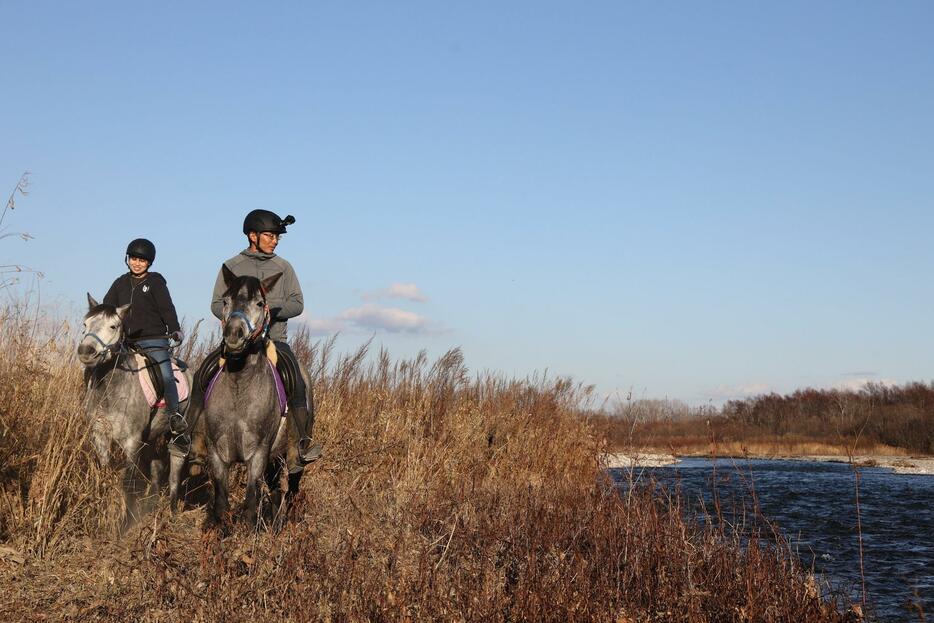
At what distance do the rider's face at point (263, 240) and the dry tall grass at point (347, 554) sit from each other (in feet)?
8.06

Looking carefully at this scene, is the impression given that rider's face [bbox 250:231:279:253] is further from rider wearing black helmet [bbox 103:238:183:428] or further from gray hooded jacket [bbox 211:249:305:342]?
rider wearing black helmet [bbox 103:238:183:428]

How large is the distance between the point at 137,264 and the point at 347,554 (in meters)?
5.19

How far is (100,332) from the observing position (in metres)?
7.95

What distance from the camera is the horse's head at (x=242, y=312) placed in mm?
6578

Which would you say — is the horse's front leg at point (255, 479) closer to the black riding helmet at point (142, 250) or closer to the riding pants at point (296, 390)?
the riding pants at point (296, 390)

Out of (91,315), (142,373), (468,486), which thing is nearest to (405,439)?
(468,486)

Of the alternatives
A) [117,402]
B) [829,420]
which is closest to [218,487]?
[117,402]

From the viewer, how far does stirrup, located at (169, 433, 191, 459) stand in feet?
24.3

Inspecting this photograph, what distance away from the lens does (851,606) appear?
5.87 m

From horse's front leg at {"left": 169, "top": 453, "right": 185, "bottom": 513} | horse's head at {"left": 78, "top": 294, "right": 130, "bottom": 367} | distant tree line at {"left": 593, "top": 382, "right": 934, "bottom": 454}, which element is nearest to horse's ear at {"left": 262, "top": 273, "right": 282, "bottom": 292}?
horse's front leg at {"left": 169, "top": 453, "right": 185, "bottom": 513}

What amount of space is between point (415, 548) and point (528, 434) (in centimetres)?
797

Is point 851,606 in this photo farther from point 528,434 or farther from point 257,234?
point 528,434

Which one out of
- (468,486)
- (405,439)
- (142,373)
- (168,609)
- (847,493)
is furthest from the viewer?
(847,493)

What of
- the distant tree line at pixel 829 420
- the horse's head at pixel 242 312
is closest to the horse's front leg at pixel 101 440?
the horse's head at pixel 242 312
